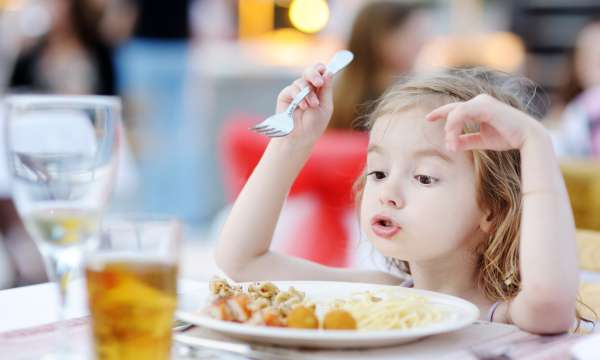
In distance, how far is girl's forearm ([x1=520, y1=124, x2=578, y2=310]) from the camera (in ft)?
3.31

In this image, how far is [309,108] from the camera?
1316mm

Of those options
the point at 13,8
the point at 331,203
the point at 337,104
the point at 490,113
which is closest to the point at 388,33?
the point at 337,104

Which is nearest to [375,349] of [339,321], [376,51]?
[339,321]

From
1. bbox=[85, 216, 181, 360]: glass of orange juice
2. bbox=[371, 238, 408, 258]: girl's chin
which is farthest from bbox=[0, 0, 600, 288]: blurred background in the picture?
bbox=[85, 216, 181, 360]: glass of orange juice

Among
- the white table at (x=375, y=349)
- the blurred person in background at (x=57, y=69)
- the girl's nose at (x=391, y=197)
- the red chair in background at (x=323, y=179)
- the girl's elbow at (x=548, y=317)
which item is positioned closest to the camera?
the white table at (x=375, y=349)

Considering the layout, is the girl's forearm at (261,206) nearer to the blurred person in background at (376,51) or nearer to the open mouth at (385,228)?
the open mouth at (385,228)

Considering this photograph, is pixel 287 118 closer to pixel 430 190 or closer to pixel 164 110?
pixel 430 190

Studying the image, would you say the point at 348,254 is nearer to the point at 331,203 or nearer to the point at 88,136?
the point at 331,203

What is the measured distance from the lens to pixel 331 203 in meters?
3.26

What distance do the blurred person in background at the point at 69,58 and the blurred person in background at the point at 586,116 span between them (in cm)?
212

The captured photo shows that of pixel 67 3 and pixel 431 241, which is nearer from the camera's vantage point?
pixel 431 241

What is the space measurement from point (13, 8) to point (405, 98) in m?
6.26

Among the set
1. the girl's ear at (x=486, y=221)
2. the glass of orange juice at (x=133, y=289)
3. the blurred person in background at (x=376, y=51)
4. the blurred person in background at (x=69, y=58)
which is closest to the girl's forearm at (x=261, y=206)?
the girl's ear at (x=486, y=221)

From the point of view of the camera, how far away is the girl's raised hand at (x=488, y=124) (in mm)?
1024
